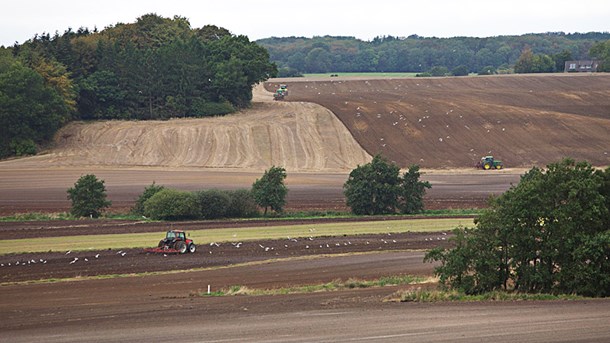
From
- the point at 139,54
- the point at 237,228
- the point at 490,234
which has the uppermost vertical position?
the point at 139,54

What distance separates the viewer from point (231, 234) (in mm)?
56594

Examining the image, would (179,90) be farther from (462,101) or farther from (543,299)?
(543,299)

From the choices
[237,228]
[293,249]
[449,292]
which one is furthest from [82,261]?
[449,292]

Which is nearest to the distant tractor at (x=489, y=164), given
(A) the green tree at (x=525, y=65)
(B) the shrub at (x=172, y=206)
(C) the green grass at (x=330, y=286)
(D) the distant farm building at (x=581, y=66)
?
(B) the shrub at (x=172, y=206)

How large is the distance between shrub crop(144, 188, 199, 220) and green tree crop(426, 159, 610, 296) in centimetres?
3139

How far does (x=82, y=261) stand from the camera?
45906 mm

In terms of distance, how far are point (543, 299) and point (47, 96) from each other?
75.8 metres

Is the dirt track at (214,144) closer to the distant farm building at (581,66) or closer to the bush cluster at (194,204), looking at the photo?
the bush cluster at (194,204)

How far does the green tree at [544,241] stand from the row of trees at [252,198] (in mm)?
32167

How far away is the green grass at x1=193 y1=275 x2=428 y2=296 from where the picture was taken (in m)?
36.2

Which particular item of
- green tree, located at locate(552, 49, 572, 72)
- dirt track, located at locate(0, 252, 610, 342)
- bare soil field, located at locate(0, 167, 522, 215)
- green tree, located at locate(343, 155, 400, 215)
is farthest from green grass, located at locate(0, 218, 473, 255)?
green tree, located at locate(552, 49, 572, 72)

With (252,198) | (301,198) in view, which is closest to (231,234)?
(252,198)

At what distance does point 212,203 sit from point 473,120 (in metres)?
51.7

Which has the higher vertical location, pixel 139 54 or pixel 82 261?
pixel 139 54
